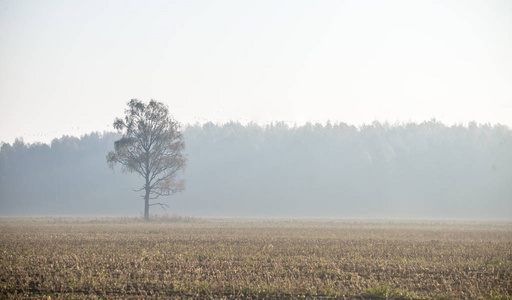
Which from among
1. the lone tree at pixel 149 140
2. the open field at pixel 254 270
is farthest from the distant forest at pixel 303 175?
the open field at pixel 254 270

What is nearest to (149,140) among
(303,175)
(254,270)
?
(254,270)

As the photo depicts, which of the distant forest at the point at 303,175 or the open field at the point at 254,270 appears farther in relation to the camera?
the distant forest at the point at 303,175

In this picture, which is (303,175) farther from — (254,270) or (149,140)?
(254,270)

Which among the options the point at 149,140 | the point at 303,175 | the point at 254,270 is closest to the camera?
the point at 254,270

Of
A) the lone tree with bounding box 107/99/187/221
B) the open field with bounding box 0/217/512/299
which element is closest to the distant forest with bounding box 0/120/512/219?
the lone tree with bounding box 107/99/187/221

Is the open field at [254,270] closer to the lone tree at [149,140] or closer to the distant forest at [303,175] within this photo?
the lone tree at [149,140]

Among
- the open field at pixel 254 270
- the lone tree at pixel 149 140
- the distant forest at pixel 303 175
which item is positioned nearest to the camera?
the open field at pixel 254 270

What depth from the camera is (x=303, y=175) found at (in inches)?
4808

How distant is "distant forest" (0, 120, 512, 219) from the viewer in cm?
10625

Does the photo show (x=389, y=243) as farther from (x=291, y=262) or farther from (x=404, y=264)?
(x=291, y=262)

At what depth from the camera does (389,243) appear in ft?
76.4

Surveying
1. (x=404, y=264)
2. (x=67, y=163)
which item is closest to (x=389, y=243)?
(x=404, y=264)

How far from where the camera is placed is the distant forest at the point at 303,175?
349ft

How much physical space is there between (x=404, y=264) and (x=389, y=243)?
292 inches
